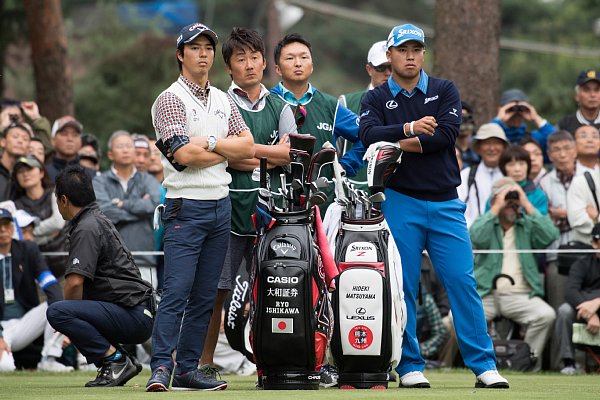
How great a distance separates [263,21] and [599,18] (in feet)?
43.0

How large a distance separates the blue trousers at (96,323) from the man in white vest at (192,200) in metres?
0.87

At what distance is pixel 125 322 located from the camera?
9078mm

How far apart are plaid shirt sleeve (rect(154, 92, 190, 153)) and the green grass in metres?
1.58

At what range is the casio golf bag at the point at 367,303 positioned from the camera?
8367 millimetres

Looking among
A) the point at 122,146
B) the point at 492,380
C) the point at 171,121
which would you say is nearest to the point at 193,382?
the point at 171,121

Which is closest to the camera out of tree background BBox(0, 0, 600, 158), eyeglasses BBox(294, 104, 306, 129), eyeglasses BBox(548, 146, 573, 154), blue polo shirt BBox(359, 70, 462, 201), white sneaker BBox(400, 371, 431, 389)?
blue polo shirt BBox(359, 70, 462, 201)

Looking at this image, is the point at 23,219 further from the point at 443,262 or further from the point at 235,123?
the point at 443,262

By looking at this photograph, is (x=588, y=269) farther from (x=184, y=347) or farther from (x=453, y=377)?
(x=184, y=347)

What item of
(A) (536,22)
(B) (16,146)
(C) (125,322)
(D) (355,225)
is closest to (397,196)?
(D) (355,225)

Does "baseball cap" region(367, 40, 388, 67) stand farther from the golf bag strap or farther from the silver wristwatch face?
the golf bag strap

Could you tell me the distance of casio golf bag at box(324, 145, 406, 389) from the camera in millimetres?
8367

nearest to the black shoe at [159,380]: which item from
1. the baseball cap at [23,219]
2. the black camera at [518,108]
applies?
the baseball cap at [23,219]

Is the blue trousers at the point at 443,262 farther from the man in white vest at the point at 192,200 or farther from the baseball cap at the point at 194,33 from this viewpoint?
the baseball cap at the point at 194,33

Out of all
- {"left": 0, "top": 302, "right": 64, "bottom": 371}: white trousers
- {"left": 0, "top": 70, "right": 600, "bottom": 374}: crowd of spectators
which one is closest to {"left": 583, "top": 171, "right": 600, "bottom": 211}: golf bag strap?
{"left": 0, "top": 70, "right": 600, "bottom": 374}: crowd of spectators
